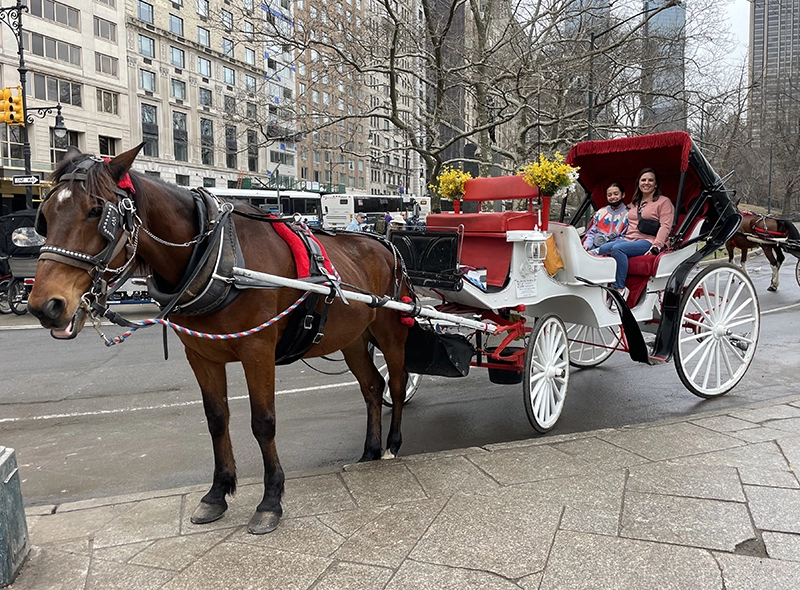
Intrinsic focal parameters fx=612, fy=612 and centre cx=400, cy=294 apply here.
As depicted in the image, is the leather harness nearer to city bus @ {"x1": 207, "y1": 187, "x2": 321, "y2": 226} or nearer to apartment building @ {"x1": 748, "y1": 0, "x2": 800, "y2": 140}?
apartment building @ {"x1": 748, "y1": 0, "x2": 800, "y2": 140}

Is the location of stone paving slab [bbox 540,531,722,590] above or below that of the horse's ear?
below

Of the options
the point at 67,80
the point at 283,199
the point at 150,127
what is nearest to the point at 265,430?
the point at 283,199

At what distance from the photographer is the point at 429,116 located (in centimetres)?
1900

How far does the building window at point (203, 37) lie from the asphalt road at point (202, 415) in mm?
51553

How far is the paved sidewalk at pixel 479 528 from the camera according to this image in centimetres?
288

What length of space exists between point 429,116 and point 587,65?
16.4ft

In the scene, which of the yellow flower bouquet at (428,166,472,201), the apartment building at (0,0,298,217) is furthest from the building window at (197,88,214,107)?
the yellow flower bouquet at (428,166,472,201)

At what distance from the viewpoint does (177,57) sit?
51438mm

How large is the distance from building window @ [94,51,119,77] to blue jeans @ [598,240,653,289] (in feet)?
156

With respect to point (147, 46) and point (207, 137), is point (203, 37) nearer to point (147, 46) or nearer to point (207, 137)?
point (147, 46)

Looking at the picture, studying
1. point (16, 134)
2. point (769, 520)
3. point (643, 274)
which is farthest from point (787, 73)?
point (16, 134)

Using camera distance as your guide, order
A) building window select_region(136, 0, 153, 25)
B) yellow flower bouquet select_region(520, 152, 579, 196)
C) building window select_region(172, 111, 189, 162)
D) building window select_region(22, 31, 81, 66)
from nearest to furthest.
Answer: yellow flower bouquet select_region(520, 152, 579, 196) → building window select_region(22, 31, 81, 66) → building window select_region(136, 0, 153, 25) → building window select_region(172, 111, 189, 162)

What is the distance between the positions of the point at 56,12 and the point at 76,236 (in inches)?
1869

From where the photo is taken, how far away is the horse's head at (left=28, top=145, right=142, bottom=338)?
2.70 meters
